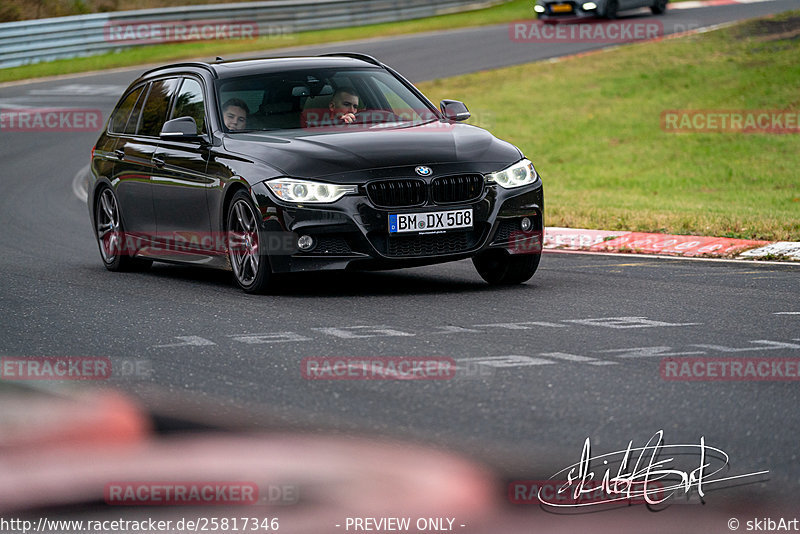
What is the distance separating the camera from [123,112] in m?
11.8

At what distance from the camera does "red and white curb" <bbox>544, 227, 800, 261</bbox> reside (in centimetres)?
1097

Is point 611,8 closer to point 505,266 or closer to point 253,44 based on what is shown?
point 253,44

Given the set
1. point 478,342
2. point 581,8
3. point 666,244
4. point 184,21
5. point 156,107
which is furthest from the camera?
point 184,21

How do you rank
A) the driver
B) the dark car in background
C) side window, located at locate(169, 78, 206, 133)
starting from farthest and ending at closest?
1. the dark car in background
2. side window, located at locate(169, 78, 206, 133)
3. the driver

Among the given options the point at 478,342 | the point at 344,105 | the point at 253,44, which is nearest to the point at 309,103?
the point at 344,105

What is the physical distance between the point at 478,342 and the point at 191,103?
4249 millimetres

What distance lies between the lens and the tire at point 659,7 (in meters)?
37.9

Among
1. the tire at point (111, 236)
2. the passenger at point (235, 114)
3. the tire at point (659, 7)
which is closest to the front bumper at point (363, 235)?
the passenger at point (235, 114)

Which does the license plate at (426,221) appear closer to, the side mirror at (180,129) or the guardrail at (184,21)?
the side mirror at (180,129)

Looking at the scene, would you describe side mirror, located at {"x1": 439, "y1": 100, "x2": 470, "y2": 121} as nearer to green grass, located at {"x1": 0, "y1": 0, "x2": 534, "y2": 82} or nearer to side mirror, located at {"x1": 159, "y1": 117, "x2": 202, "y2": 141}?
side mirror, located at {"x1": 159, "y1": 117, "x2": 202, "y2": 141}

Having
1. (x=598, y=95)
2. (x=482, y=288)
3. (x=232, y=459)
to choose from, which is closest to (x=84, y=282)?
(x=482, y=288)

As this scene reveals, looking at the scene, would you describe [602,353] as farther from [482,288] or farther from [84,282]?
[84,282]

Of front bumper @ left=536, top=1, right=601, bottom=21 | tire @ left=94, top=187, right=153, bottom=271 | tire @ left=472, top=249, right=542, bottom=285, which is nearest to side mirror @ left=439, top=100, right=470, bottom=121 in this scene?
tire @ left=472, top=249, right=542, bottom=285

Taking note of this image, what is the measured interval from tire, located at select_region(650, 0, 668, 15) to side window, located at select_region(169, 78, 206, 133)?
95.3ft
